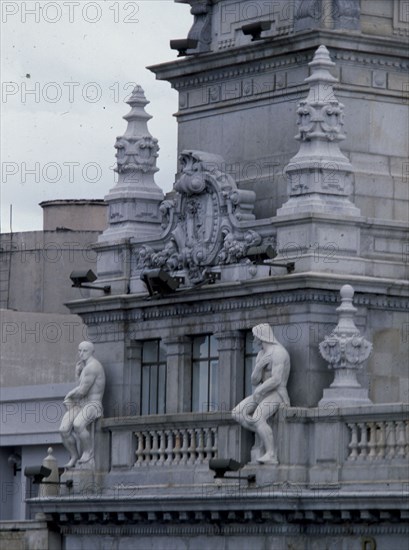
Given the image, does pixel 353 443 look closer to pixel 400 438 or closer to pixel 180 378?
pixel 400 438

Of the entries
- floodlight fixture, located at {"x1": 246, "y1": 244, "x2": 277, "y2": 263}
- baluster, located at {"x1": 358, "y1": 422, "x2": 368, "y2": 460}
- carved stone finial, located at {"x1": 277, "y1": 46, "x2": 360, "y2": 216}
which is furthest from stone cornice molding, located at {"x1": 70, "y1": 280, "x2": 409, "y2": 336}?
baluster, located at {"x1": 358, "y1": 422, "x2": 368, "y2": 460}

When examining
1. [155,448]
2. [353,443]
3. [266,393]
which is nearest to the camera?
[353,443]

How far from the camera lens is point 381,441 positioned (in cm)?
4856

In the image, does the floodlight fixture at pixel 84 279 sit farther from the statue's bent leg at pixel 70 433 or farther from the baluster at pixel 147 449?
the baluster at pixel 147 449

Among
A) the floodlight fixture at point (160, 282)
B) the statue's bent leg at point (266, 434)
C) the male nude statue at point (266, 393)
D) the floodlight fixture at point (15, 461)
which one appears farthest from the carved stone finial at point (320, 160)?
the floodlight fixture at point (15, 461)

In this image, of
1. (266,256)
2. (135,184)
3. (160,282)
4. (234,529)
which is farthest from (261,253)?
(135,184)

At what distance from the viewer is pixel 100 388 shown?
54.8 m

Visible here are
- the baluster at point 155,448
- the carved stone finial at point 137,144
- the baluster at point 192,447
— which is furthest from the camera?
the carved stone finial at point 137,144

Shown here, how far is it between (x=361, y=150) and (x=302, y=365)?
449 centimetres

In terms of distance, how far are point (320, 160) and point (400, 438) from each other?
5564 millimetres

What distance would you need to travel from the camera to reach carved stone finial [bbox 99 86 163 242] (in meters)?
55.4

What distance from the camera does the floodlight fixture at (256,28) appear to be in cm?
5303

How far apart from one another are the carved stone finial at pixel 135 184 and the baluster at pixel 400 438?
8.77 m

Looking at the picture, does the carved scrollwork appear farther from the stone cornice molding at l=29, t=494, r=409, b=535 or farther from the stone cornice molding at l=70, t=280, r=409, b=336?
the stone cornice molding at l=29, t=494, r=409, b=535
